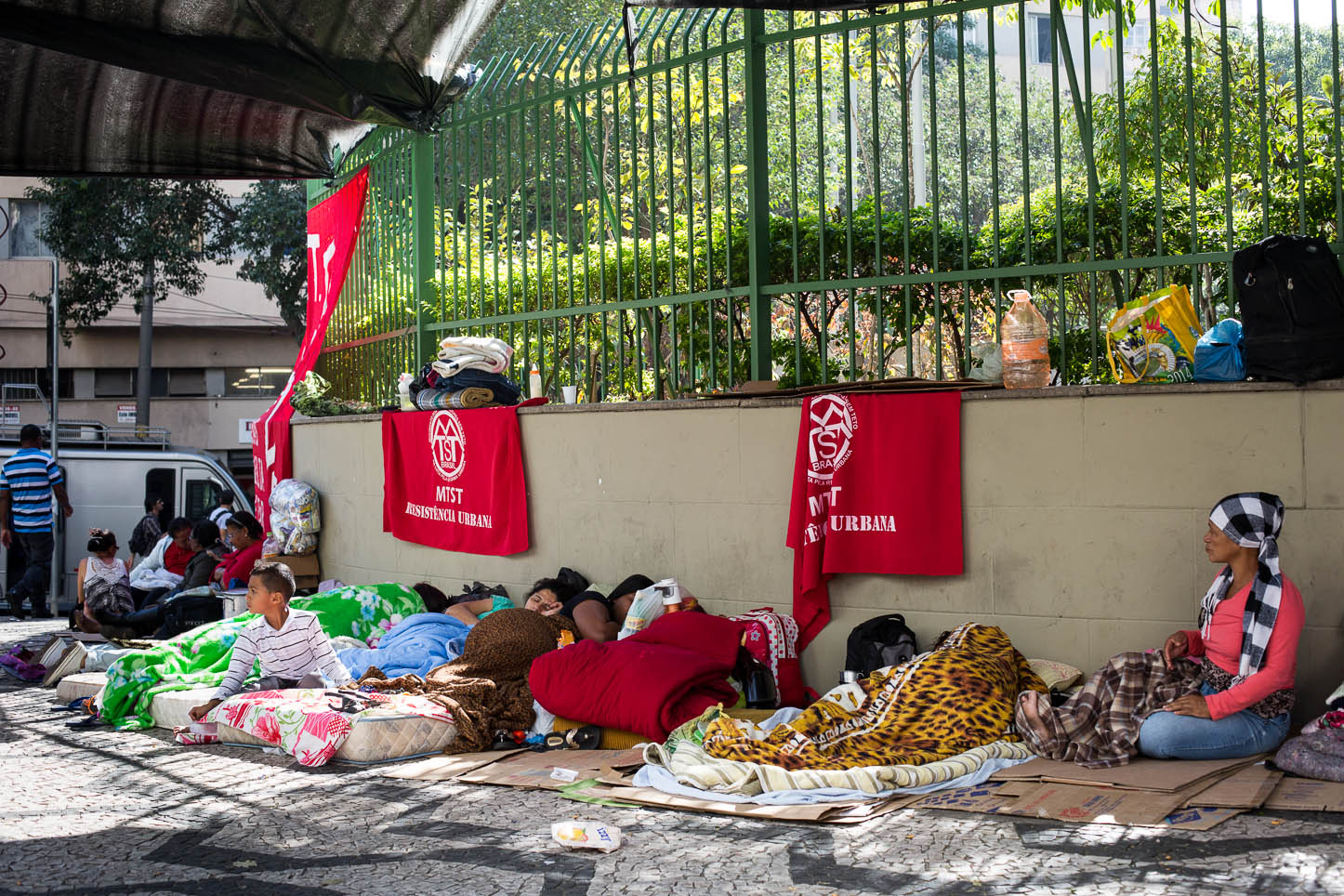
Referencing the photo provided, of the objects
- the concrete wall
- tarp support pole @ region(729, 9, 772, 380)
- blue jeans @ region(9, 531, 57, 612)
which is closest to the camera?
the concrete wall

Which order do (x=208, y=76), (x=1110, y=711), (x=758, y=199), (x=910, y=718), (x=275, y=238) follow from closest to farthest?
(x=1110, y=711) → (x=910, y=718) → (x=758, y=199) → (x=208, y=76) → (x=275, y=238)

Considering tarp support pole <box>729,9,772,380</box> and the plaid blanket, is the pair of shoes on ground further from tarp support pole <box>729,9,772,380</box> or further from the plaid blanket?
the plaid blanket

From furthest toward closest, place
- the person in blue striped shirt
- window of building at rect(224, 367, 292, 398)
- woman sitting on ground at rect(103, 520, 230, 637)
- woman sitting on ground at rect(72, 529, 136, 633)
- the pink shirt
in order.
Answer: window of building at rect(224, 367, 292, 398), the person in blue striped shirt, woman sitting on ground at rect(72, 529, 136, 633), woman sitting on ground at rect(103, 520, 230, 637), the pink shirt

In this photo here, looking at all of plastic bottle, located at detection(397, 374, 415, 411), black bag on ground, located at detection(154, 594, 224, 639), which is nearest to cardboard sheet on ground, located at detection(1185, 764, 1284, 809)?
plastic bottle, located at detection(397, 374, 415, 411)

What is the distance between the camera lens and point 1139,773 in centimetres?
481

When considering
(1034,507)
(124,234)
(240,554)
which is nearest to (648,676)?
(1034,507)

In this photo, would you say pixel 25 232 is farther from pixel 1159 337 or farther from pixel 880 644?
pixel 1159 337

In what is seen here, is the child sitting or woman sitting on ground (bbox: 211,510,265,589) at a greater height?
woman sitting on ground (bbox: 211,510,265,589)

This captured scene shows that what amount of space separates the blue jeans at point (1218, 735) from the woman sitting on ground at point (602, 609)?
2949mm

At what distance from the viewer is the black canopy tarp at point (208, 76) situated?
22.1 feet

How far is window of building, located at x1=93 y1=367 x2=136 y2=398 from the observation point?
28484mm

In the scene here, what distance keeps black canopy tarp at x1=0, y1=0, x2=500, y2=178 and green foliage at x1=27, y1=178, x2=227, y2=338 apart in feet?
49.2

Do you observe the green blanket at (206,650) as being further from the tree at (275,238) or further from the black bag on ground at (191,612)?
the tree at (275,238)

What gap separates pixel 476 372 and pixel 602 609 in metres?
2.29
